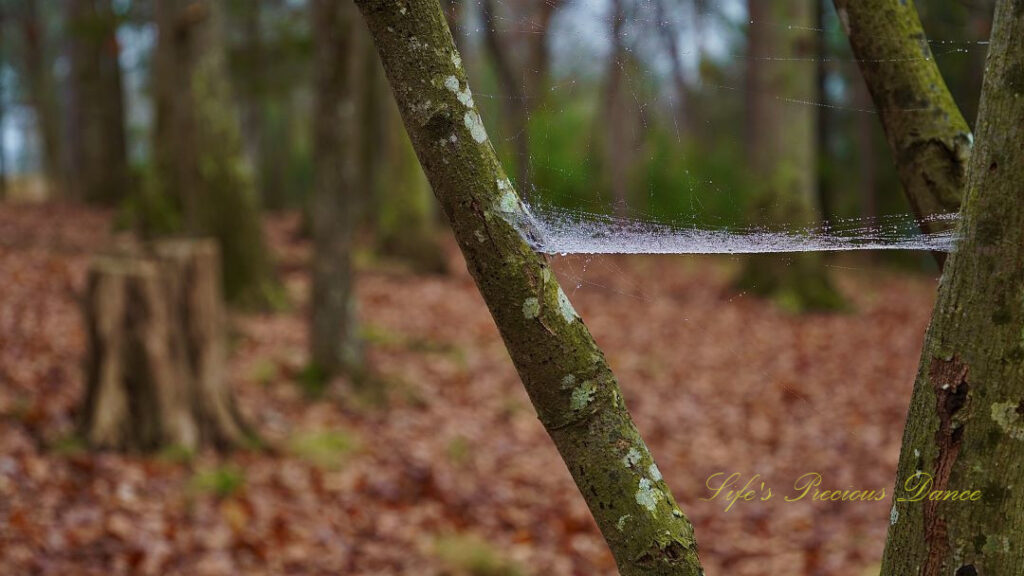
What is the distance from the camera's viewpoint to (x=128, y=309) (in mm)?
4816

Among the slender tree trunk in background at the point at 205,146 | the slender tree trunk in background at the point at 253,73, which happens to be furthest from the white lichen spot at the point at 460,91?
the slender tree trunk in background at the point at 253,73

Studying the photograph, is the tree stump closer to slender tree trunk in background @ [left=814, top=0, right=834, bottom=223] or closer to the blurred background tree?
the blurred background tree

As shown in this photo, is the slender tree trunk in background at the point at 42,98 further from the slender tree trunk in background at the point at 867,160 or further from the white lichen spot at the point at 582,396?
the white lichen spot at the point at 582,396

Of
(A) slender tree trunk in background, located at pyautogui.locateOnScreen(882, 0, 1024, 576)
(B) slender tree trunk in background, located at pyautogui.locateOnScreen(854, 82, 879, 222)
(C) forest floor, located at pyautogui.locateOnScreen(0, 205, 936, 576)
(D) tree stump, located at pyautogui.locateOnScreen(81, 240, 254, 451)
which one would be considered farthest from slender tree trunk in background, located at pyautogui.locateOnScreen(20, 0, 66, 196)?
(A) slender tree trunk in background, located at pyautogui.locateOnScreen(882, 0, 1024, 576)

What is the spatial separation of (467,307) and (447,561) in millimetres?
5461

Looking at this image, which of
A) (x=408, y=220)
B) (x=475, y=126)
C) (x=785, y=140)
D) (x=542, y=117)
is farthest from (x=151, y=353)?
(x=785, y=140)

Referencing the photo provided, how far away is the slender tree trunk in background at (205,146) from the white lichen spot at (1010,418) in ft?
24.4

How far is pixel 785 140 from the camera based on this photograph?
1067cm

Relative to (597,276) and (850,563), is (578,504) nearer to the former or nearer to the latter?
(850,563)

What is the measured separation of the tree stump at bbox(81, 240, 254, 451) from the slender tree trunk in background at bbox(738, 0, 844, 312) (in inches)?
269

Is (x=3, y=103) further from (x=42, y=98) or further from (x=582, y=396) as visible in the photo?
(x=582, y=396)

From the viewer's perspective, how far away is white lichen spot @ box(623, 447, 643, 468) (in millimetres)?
1492

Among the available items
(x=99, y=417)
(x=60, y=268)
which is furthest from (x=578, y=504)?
(x=60, y=268)

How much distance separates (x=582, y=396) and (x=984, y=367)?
0.66 metres
